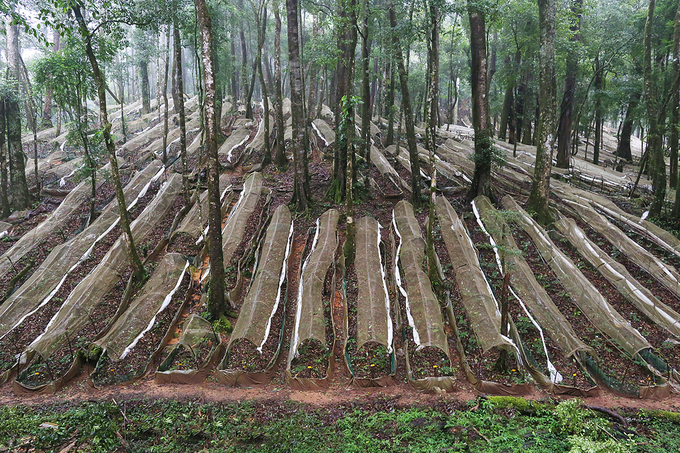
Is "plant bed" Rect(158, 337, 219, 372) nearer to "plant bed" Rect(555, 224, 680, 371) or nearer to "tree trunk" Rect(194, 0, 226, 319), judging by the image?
"tree trunk" Rect(194, 0, 226, 319)

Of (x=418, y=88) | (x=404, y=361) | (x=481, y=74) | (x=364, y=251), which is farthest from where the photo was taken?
(x=418, y=88)

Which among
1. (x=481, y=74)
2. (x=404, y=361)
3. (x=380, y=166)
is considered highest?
(x=481, y=74)

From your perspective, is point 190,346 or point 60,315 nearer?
point 190,346

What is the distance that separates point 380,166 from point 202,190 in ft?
22.8

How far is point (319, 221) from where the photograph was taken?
1145 centimetres

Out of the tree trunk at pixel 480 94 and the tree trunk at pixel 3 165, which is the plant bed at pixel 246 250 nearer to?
the tree trunk at pixel 480 94

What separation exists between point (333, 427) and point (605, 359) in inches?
206

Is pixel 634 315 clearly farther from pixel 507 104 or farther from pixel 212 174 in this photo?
pixel 507 104

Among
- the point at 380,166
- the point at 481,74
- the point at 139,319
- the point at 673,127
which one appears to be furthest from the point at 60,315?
the point at 673,127

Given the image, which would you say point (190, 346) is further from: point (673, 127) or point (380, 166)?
point (673, 127)

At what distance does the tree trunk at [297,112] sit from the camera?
34.4 ft

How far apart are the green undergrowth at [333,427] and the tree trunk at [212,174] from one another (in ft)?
7.91

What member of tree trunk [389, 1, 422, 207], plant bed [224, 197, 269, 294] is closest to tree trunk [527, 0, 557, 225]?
tree trunk [389, 1, 422, 207]

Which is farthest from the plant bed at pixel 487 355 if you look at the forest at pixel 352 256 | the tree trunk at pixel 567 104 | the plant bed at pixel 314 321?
the tree trunk at pixel 567 104
